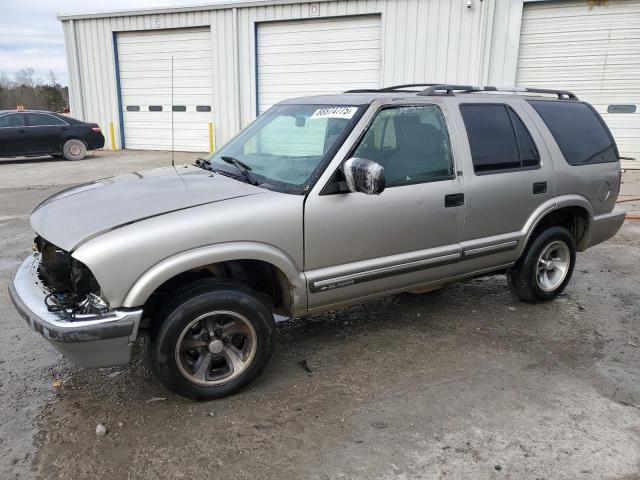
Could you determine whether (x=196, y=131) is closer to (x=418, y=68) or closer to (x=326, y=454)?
(x=418, y=68)

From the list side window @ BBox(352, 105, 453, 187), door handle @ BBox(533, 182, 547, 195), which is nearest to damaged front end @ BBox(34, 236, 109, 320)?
side window @ BBox(352, 105, 453, 187)

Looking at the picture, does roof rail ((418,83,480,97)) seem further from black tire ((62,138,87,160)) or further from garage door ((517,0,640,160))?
black tire ((62,138,87,160))

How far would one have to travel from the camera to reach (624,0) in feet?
42.9

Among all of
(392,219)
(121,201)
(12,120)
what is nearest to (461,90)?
(392,219)

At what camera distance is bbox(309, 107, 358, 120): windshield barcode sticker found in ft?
11.6

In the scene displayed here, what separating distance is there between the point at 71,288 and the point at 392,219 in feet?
6.57

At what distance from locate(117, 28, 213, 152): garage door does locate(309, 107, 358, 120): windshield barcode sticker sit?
14406mm

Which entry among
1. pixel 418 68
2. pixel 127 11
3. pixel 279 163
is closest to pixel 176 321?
pixel 279 163

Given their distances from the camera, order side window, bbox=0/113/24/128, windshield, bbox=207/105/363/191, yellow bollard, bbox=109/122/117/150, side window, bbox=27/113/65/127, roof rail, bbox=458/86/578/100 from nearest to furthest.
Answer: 1. windshield, bbox=207/105/363/191
2. roof rail, bbox=458/86/578/100
3. side window, bbox=0/113/24/128
4. side window, bbox=27/113/65/127
5. yellow bollard, bbox=109/122/117/150

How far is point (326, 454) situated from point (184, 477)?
70 cm

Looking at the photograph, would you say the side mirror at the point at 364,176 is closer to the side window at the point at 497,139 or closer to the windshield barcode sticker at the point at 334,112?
the windshield barcode sticker at the point at 334,112

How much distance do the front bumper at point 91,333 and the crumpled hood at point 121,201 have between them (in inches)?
14.9

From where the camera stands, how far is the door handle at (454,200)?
12.2 feet

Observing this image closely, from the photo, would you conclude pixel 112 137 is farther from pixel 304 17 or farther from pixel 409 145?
pixel 409 145
